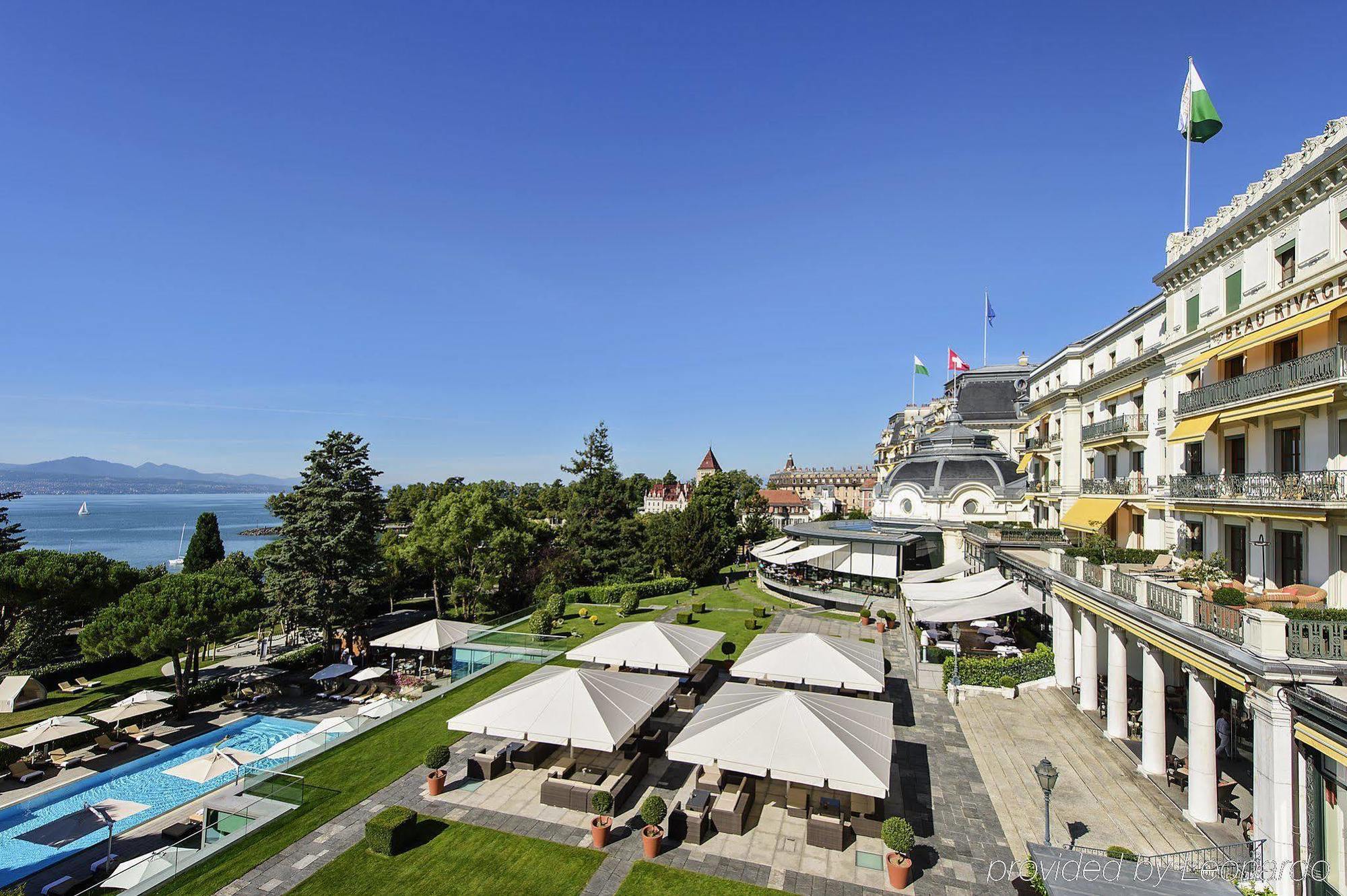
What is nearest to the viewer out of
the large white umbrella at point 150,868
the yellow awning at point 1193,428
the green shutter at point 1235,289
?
the large white umbrella at point 150,868

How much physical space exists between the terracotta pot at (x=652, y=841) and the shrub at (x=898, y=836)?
4445 millimetres

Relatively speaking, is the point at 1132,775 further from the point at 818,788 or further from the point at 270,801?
the point at 270,801

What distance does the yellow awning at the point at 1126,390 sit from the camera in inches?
921

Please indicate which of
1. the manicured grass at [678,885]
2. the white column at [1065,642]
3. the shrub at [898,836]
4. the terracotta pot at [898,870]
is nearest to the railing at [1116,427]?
the white column at [1065,642]

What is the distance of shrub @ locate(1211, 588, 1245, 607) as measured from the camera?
1192 cm

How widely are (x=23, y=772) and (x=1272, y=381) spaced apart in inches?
1495

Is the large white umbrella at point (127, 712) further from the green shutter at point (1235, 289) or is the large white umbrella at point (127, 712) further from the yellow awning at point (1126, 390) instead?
the yellow awning at point (1126, 390)

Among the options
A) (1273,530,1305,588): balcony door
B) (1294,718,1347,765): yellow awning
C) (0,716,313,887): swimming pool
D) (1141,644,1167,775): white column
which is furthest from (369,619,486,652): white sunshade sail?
(1273,530,1305,588): balcony door

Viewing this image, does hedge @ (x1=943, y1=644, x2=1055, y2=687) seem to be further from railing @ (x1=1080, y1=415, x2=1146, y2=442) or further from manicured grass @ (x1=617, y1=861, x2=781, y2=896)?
manicured grass @ (x1=617, y1=861, x2=781, y2=896)

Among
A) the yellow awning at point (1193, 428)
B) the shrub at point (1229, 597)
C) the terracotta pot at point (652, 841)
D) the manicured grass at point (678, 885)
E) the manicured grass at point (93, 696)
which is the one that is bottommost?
the manicured grass at point (93, 696)

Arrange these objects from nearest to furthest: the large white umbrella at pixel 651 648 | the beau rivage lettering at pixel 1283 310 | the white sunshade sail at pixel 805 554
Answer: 1. the beau rivage lettering at pixel 1283 310
2. the large white umbrella at pixel 651 648
3. the white sunshade sail at pixel 805 554

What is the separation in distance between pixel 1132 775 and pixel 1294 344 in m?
11.3

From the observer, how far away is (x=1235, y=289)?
56.5ft

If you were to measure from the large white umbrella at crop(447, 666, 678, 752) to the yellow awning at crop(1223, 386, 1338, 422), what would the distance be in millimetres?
15955
